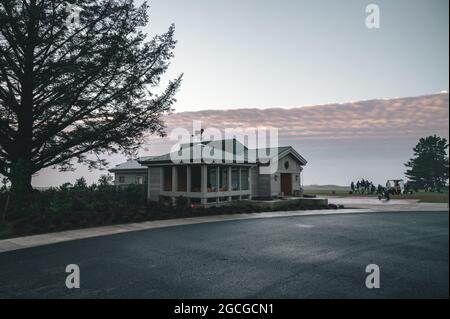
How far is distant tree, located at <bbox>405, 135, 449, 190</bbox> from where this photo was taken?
52494mm

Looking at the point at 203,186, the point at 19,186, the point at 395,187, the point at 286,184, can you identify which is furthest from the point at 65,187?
the point at 395,187

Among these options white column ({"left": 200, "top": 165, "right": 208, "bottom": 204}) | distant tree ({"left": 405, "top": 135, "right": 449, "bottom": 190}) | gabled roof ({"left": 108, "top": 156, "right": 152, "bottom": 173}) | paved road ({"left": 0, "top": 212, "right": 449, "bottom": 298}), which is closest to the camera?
paved road ({"left": 0, "top": 212, "right": 449, "bottom": 298})

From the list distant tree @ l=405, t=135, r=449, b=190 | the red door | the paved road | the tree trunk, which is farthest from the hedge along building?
distant tree @ l=405, t=135, r=449, b=190

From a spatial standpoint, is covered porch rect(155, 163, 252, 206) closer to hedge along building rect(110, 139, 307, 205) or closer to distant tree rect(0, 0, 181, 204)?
hedge along building rect(110, 139, 307, 205)

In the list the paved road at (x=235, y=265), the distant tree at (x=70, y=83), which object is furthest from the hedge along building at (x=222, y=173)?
the paved road at (x=235, y=265)

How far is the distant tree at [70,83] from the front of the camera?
14617mm

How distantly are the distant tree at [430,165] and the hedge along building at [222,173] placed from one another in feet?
132

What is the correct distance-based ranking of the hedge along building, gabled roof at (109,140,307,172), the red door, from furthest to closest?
the red door
gabled roof at (109,140,307,172)
the hedge along building

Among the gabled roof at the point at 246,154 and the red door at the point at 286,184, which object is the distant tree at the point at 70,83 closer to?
the gabled roof at the point at 246,154

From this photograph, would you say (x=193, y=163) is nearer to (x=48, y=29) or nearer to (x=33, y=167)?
(x=33, y=167)

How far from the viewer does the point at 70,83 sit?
1537 cm

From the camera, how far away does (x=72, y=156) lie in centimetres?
1655

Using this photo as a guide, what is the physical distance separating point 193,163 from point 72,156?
7.81 meters

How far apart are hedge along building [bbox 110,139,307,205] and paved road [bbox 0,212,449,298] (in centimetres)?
865
